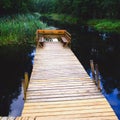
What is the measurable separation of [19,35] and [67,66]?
13103mm

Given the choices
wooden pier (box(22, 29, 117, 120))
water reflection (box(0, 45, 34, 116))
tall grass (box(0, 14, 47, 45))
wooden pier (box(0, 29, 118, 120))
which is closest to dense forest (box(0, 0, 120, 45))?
tall grass (box(0, 14, 47, 45))

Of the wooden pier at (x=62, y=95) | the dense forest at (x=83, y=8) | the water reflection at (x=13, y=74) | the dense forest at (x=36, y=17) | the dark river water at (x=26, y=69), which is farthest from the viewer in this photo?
the dense forest at (x=83, y=8)

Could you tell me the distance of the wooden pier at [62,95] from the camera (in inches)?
296

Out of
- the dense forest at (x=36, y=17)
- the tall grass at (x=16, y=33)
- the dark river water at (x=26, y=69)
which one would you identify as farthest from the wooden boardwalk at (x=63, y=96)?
the dense forest at (x=36, y=17)

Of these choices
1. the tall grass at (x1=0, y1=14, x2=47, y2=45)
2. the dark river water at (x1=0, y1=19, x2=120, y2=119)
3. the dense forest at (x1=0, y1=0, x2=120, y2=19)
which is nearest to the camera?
the dark river water at (x1=0, y1=19, x2=120, y2=119)

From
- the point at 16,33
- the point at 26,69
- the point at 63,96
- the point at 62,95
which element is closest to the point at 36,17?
the point at 16,33

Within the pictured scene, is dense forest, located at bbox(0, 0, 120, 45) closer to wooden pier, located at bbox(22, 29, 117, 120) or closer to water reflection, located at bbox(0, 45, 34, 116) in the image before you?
water reflection, located at bbox(0, 45, 34, 116)

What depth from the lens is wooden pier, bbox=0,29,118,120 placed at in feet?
24.7

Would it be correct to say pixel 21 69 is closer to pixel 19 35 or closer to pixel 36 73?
pixel 36 73

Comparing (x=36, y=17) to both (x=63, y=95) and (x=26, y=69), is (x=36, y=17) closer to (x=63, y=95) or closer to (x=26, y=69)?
(x=26, y=69)

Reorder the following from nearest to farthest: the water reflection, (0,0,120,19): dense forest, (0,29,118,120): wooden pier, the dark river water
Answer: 1. (0,29,118,120): wooden pier
2. the water reflection
3. the dark river water
4. (0,0,120,19): dense forest

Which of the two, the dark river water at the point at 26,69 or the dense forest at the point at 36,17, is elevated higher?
the dense forest at the point at 36,17

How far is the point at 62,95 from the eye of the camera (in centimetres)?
916

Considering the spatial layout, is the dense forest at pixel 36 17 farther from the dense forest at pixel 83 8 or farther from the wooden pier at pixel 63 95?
the wooden pier at pixel 63 95
